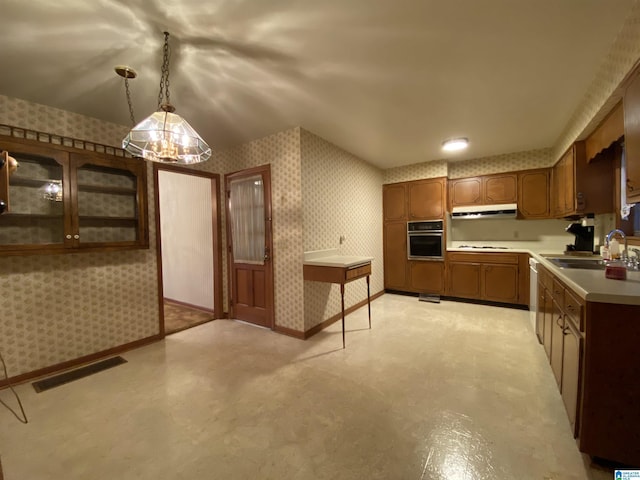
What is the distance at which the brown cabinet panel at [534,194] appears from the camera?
4.10 m

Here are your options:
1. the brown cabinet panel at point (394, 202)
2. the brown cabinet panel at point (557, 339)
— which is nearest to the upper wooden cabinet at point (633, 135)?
the brown cabinet panel at point (557, 339)

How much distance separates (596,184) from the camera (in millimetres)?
2826

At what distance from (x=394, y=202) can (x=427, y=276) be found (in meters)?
1.52

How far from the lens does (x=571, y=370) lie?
1.60 m

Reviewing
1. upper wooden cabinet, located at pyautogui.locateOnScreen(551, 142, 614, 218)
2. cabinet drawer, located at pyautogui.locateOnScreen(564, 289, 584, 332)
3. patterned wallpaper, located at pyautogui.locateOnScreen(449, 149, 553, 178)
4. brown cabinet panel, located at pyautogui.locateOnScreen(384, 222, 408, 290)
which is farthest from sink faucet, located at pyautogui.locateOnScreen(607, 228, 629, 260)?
brown cabinet panel, located at pyautogui.locateOnScreen(384, 222, 408, 290)

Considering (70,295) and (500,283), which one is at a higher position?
(70,295)

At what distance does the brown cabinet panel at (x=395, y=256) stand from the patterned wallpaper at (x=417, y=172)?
871 millimetres

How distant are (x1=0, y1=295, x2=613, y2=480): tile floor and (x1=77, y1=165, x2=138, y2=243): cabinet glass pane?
131cm

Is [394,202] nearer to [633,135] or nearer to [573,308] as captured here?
[633,135]

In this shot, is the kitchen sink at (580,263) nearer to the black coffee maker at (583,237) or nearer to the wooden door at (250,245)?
the black coffee maker at (583,237)

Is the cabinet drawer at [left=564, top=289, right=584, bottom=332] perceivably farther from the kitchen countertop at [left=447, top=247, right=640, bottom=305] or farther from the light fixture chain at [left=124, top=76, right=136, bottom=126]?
the light fixture chain at [left=124, top=76, right=136, bottom=126]

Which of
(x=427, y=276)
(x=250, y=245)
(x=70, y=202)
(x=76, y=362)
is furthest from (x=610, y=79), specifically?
(x=76, y=362)

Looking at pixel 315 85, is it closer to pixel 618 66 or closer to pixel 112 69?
pixel 112 69

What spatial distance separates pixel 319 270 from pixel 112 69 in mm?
2483
